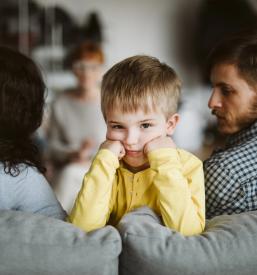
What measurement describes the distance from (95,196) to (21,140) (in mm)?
315

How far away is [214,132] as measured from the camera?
491 cm

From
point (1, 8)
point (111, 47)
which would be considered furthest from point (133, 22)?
point (1, 8)

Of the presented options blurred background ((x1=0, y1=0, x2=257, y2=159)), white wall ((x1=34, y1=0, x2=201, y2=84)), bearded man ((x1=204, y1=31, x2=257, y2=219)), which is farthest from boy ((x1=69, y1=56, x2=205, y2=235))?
white wall ((x1=34, y1=0, x2=201, y2=84))

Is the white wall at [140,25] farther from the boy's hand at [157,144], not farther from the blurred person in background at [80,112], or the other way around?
the boy's hand at [157,144]

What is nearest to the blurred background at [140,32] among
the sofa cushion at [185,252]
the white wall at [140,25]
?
the white wall at [140,25]

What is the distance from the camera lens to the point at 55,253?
1.05 metres

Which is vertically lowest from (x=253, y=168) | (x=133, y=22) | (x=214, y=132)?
(x=214, y=132)

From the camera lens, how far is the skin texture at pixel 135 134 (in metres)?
1.28

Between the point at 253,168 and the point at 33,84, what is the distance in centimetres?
64

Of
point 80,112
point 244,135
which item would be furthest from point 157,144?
point 80,112

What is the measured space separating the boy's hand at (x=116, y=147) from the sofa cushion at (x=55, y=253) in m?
0.27

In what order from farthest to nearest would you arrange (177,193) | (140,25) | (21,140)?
(140,25), (21,140), (177,193)

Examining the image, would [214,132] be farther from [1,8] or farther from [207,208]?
[207,208]

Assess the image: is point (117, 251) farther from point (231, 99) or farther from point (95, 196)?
point (231, 99)
